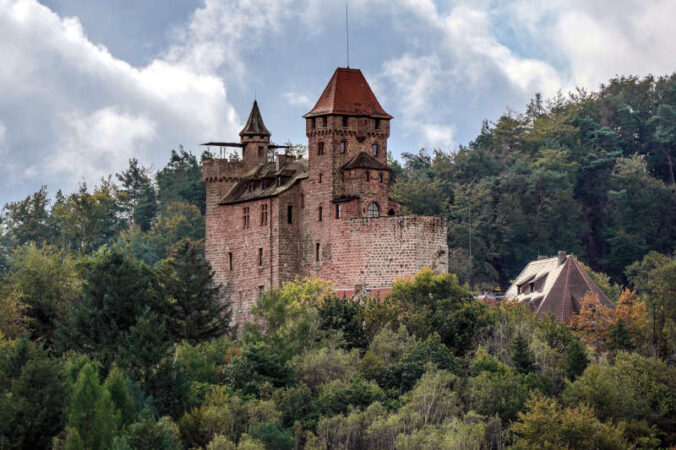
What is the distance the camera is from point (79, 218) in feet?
410

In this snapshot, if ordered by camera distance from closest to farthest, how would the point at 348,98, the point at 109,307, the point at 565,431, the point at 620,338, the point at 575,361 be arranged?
1. the point at 565,431
2. the point at 575,361
3. the point at 109,307
4. the point at 620,338
5. the point at 348,98

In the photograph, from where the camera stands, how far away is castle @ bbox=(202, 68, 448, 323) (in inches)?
3098

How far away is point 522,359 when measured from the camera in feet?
222

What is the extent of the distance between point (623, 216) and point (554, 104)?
72.8 feet

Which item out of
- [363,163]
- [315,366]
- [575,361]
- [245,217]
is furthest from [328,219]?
[575,361]

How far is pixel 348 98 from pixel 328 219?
7.64m

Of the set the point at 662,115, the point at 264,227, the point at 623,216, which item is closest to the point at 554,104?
the point at 662,115

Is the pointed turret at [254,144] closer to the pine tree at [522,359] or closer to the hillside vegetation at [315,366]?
the hillside vegetation at [315,366]

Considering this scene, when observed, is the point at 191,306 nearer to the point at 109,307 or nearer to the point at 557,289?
the point at 109,307

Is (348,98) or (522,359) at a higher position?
(348,98)

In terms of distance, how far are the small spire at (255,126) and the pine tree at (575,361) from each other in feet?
102

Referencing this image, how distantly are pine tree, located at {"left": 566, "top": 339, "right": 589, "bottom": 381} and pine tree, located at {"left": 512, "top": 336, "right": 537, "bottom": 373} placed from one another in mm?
1737

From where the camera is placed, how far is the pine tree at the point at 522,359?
67625 mm

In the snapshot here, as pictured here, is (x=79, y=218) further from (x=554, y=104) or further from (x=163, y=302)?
(x=163, y=302)
